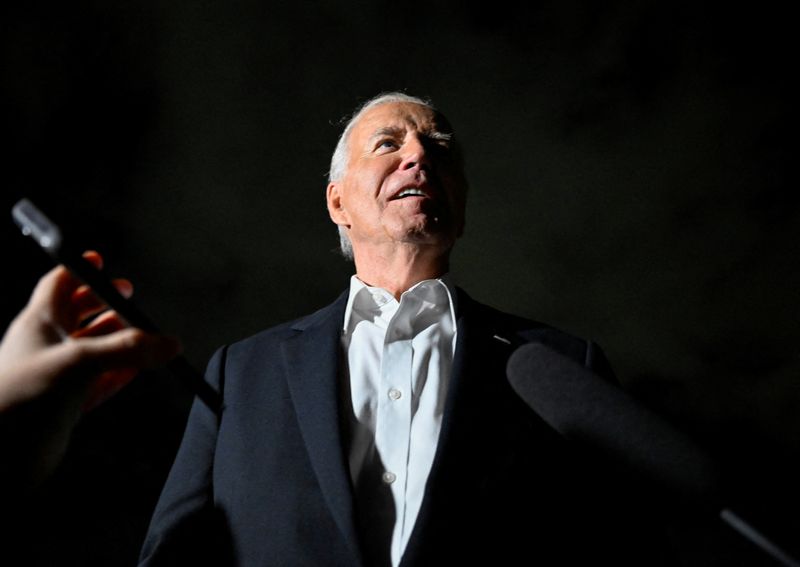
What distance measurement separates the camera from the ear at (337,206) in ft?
6.06

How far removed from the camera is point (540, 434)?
3.99 feet

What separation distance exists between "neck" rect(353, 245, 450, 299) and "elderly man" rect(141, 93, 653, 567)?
0.03 metres

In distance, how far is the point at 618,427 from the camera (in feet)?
2.52

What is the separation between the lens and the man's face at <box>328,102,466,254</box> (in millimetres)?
1559

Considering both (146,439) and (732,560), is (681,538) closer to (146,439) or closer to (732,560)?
(732,560)

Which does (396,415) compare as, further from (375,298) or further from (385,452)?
(375,298)

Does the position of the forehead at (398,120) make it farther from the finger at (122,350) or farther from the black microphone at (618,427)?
the finger at (122,350)

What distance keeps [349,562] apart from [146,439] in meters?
2.33

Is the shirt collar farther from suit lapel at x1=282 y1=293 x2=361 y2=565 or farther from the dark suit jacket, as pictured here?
the dark suit jacket

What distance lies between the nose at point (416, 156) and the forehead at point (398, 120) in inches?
3.3

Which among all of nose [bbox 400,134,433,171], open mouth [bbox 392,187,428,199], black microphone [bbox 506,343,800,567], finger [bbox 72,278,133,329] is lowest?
black microphone [bbox 506,343,800,567]

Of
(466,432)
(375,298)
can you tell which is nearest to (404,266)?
(375,298)

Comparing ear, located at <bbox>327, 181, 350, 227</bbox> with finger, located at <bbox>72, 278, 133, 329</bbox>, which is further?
ear, located at <bbox>327, 181, 350, 227</bbox>

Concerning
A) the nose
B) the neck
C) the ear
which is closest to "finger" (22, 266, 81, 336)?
the neck
